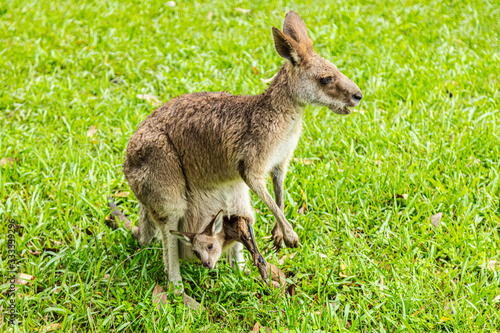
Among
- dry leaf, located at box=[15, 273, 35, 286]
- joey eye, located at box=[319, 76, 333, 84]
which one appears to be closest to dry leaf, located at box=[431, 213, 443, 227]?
joey eye, located at box=[319, 76, 333, 84]

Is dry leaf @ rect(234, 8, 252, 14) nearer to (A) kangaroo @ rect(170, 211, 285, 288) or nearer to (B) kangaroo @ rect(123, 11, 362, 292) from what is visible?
(B) kangaroo @ rect(123, 11, 362, 292)

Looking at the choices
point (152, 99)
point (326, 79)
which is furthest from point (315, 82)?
point (152, 99)

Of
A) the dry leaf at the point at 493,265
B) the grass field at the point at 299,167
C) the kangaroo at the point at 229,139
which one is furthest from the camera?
the dry leaf at the point at 493,265

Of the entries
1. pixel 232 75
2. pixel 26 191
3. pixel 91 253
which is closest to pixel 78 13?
pixel 232 75

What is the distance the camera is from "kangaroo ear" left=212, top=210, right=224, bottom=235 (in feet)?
11.0

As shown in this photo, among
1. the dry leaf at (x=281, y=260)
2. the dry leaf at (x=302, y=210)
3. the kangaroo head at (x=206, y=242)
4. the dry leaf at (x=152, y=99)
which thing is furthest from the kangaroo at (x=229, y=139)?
the dry leaf at (x=152, y=99)

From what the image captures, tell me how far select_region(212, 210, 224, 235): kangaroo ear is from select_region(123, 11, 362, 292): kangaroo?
0.16 meters

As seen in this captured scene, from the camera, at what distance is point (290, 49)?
3102 millimetres

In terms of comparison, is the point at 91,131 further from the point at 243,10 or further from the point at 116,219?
the point at 243,10

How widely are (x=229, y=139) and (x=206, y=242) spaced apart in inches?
26.4

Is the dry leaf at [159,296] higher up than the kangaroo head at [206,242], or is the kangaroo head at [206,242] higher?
the kangaroo head at [206,242]

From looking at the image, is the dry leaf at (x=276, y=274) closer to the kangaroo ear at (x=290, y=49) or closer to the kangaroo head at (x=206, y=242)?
the kangaroo head at (x=206, y=242)

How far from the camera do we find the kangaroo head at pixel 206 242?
10.7 feet

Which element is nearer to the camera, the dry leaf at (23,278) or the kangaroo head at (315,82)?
the kangaroo head at (315,82)
